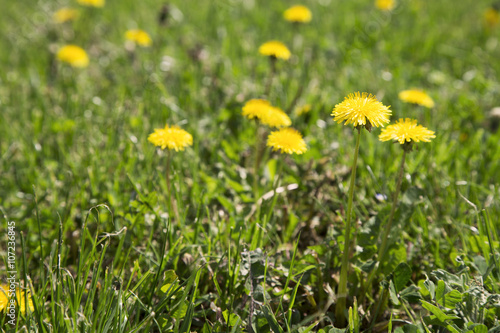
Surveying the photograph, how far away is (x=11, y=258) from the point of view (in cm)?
162

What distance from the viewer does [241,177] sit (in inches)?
86.0

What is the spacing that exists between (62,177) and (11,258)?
0.60 meters

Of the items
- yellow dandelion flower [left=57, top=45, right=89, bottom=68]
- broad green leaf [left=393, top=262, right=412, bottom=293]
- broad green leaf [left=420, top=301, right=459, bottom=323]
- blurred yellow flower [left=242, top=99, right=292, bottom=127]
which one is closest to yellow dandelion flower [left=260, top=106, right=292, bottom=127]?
blurred yellow flower [left=242, top=99, right=292, bottom=127]

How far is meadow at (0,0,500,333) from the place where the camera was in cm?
139

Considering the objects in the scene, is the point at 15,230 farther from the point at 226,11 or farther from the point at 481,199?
the point at 226,11

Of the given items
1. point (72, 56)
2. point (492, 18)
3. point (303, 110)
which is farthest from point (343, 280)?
point (492, 18)

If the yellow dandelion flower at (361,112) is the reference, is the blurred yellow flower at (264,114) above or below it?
above

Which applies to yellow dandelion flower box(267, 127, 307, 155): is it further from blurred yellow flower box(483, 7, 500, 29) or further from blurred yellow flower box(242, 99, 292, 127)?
blurred yellow flower box(483, 7, 500, 29)

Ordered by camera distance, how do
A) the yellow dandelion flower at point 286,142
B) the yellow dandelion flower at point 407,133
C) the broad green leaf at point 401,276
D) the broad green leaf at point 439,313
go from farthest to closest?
1. the yellow dandelion flower at point 286,142
2. the broad green leaf at point 401,276
3. the yellow dandelion flower at point 407,133
4. the broad green leaf at point 439,313

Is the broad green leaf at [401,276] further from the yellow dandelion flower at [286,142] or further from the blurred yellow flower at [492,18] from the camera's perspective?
the blurred yellow flower at [492,18]

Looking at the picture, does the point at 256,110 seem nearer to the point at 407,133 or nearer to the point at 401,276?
the point at 407,133

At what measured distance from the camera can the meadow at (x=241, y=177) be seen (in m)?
1.39

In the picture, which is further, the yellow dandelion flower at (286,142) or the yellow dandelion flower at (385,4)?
the yellow dandelion flower at (385,4)

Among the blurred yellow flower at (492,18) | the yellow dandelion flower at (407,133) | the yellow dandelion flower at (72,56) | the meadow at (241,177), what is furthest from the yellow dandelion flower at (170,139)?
the blurred yellow flower at (492,18)
